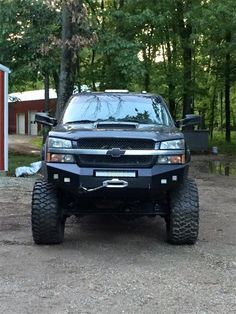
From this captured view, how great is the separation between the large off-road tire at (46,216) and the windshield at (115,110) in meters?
1.23

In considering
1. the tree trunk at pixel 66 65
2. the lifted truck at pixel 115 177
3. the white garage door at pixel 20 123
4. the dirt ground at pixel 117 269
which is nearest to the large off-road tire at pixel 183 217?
the lifted truck at pixel 115 177

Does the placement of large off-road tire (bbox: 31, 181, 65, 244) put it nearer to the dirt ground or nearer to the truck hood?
the dirt ground

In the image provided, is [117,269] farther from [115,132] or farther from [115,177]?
[115,132]

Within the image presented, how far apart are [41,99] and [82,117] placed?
46.9 metres

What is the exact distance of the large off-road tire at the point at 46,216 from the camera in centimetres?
704

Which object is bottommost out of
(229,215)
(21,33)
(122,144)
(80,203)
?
(229,215)

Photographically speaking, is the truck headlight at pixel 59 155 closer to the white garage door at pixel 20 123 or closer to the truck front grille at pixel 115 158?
the truck front grille at pixel 115 158

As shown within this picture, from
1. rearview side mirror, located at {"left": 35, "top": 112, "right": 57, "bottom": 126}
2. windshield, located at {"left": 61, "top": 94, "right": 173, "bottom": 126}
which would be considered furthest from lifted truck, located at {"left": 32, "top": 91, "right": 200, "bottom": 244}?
rearview side mirror, located at {"left": 35, "top": 112, "right": 57, "bottom": 126}

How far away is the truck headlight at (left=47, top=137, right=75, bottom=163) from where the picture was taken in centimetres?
675

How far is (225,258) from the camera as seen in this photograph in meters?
6.75

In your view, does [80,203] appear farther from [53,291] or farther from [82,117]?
[53,291]

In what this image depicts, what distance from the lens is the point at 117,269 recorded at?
6.20 metres

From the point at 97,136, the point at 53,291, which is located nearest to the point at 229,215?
the point at 97,136

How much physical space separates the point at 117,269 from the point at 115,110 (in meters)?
2.72
